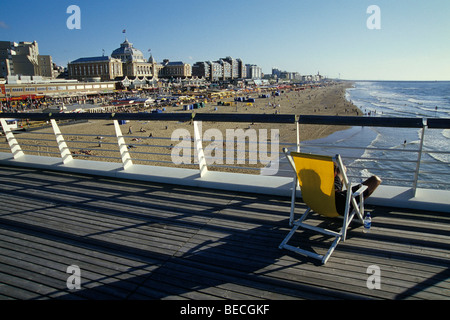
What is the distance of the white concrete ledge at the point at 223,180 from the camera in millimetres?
3426

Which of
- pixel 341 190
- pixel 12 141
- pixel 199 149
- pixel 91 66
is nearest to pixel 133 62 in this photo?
pixel 91 66

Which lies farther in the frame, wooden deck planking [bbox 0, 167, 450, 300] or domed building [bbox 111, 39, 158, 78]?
domed building [bbox 111, 39, 158, 78]

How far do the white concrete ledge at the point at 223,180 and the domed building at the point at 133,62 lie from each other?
114 m

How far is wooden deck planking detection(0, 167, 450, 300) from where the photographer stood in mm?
2201

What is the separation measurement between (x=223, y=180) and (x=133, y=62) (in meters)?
117

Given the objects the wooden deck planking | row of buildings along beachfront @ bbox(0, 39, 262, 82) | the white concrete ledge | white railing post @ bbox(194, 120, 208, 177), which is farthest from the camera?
row of buildings along beachfront @ bbox(0, 39, 262, 82)

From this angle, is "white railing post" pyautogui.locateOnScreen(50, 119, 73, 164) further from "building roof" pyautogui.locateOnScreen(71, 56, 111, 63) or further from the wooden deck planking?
"building roof" pyautogui.locateOnScreen(71, 56, 111, 63)

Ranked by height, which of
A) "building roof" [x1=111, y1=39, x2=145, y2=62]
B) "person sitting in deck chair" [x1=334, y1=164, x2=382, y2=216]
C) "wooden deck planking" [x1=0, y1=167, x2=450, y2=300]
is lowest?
"wooden deck planking" [x1=0, y1=167, x2=450, y2=300]

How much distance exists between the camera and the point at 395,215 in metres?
3.25

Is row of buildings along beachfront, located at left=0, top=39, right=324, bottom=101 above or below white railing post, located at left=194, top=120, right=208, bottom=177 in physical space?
above

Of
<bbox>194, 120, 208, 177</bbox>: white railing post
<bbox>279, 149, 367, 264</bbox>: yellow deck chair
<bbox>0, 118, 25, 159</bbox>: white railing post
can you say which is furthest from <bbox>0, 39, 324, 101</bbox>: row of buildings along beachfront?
<bbox>279, 149, 367, 264</bbox>: yellow deck chair

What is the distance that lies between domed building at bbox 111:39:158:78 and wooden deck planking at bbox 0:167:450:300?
380ft
